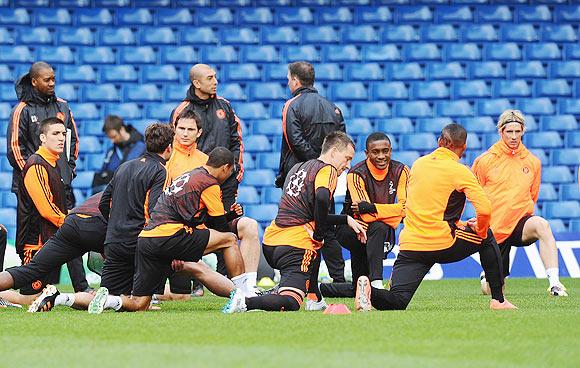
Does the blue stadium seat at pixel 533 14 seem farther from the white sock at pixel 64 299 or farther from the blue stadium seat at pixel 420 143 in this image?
the white sock at pixel 64 299

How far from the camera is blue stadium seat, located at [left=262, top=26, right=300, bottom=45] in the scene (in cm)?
1788

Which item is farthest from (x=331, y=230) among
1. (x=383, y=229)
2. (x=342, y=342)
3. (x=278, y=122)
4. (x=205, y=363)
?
(x=278, y=122)

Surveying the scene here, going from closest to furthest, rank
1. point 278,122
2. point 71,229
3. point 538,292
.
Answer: point 71,229
point 538,292
point 278,122

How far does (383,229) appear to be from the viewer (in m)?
10.3

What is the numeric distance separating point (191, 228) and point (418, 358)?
331 cm

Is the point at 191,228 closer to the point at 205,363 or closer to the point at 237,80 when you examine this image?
the point at 205,363

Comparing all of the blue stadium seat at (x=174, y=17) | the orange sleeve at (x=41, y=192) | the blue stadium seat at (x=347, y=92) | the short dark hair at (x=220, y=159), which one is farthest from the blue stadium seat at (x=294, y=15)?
the short dark hair at (x=220, y=159)

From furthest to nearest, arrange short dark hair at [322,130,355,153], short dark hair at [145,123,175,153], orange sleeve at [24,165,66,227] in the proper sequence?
orange sleeve at [24,165,66,227]
short dark hair at [145,123,175,153]
short dark hair at [322,130,355,153]

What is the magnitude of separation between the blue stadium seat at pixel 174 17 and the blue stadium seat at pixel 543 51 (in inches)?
205

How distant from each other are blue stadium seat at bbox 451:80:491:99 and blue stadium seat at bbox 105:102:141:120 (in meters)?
4.36

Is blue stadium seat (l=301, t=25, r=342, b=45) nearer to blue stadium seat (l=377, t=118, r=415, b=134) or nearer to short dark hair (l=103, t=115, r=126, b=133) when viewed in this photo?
blue stadium seat (l=377, t=118, r=415, b=134)

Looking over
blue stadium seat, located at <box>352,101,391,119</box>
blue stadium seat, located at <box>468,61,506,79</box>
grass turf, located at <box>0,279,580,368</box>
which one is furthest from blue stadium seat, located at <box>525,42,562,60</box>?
grass turf, located at <box>0,279,580,368</box>

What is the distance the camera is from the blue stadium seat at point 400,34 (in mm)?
17906

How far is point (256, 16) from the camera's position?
17984 millimetres
